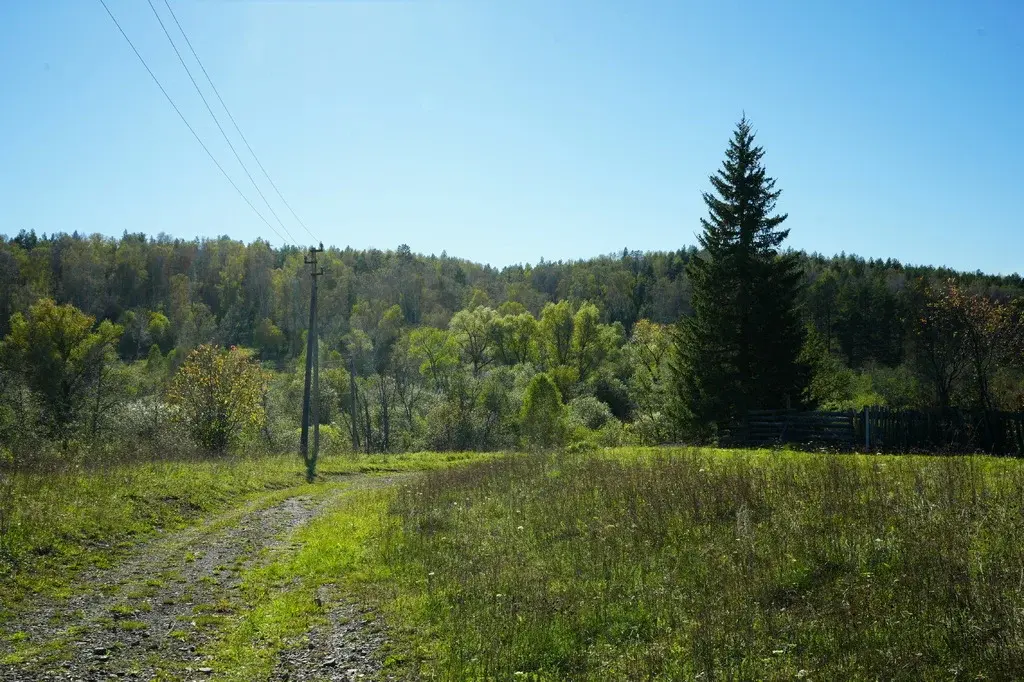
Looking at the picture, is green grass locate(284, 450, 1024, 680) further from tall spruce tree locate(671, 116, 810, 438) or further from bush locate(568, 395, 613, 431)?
bush locate(568, 395, 613, 431)

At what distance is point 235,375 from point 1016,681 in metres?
34.3

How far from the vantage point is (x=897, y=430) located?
19.2 m

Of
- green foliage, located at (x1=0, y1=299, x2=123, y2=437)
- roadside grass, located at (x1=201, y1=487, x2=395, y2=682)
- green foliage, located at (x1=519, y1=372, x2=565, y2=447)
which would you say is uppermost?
green foliage, located at (x1=0, y1=299, x2=123, y2=437)

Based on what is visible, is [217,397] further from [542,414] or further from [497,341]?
[497,341]

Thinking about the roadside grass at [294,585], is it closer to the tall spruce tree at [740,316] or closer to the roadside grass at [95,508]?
the roadside grass at [95,508]

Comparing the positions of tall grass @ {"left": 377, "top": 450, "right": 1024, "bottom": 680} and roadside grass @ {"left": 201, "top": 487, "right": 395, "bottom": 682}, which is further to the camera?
roadside grass @ {"left": 201, "top": 487, "right": 395, "bottom": 682}

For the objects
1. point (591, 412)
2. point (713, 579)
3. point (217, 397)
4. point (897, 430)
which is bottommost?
point (713, 579)

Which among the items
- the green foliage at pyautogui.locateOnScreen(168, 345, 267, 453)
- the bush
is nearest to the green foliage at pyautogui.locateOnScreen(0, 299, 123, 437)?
the green foliage at pyautogui.locateOnScreen(168, 345, 267, 453)

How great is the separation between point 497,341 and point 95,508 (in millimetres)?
62039

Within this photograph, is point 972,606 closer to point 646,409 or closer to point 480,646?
point 480,646

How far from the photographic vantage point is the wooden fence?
57.0ft

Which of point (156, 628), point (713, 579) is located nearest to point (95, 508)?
point (156, 628)

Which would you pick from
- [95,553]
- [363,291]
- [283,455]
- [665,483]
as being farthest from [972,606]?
[363,291]

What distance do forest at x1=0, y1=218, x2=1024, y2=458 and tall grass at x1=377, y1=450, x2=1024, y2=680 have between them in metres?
14.8
